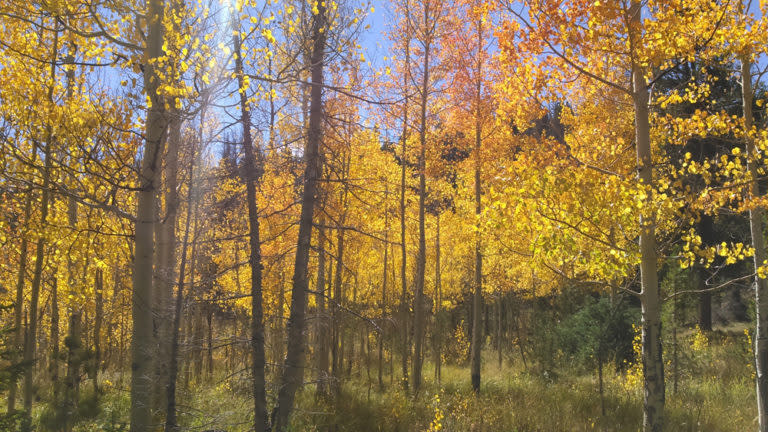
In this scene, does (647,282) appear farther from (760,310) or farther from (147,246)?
(147,246)

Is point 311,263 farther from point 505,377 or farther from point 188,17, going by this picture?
point 188,17

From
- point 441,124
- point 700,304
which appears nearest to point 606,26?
point 441,124

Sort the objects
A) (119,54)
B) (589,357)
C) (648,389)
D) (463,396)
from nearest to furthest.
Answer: (119,54) < (648,389) < (463,396) < (589,357)

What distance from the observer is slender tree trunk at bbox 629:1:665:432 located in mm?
4480

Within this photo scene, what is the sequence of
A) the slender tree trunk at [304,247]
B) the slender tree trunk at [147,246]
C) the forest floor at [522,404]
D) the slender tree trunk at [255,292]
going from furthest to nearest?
the forest floor at [522,404]
the slender tree trunk at [304,247]
the slender tree trunk at [255,292]
the slender tree trunk at [147,246]

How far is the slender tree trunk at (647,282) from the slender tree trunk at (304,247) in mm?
3642

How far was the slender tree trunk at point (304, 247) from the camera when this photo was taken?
582 centimetres

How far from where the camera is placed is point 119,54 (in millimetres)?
4285

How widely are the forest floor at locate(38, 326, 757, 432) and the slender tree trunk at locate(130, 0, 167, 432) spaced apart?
3.89ft

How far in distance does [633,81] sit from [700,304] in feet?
59.2

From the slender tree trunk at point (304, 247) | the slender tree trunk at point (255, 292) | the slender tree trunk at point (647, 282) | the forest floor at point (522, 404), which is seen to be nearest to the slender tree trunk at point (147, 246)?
the slender tree trunk at point (255, 292)

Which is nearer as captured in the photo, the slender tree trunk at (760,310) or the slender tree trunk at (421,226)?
the slender tree trunk at (760,310)

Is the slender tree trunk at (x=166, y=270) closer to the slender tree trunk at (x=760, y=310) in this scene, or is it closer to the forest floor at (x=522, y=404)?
the forest floor at (x=522, y=404)

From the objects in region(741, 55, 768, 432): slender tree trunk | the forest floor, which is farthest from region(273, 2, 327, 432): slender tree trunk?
region(741, 55, 768, 432): slender tree trunk
